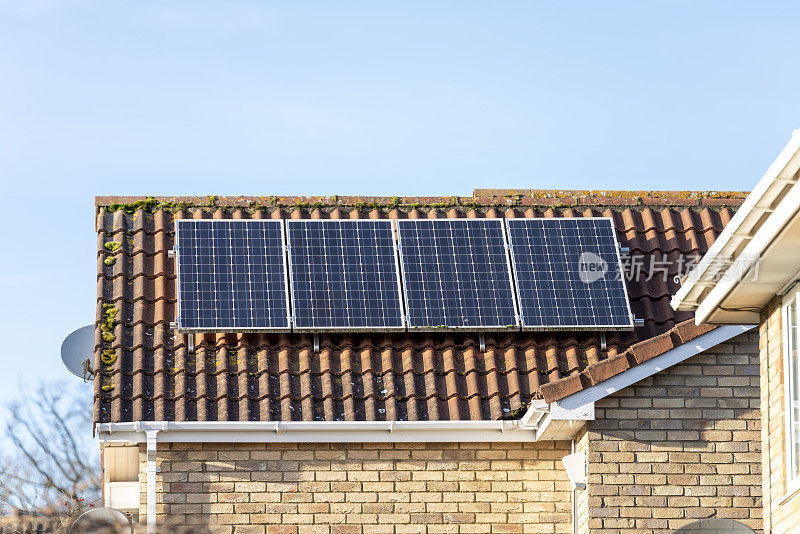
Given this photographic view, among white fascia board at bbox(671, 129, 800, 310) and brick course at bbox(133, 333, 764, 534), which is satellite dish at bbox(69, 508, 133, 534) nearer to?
brick course at bbox(133, 333, 764, 534)

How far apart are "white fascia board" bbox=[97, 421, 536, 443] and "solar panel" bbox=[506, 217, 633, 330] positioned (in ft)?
4.57

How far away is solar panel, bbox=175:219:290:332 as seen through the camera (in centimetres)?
1459

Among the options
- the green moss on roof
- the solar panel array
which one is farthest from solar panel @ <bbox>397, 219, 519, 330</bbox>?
the green moss on roof

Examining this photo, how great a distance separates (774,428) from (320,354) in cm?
526

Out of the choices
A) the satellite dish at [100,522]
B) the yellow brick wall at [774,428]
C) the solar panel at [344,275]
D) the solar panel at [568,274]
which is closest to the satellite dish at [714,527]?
the yellow brick wall at [774,428]

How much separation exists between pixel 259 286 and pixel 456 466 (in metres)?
2.91

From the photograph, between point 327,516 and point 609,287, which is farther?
point 609,287

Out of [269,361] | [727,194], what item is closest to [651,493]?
[269,361]

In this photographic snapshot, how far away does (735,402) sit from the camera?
13.6 m

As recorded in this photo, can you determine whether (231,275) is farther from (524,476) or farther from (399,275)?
(524,476)

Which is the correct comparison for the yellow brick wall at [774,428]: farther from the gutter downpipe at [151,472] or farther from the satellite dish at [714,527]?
the gutter downpipe at [151,472]

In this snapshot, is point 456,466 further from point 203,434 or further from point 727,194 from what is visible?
point 727,194

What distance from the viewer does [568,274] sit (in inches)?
603

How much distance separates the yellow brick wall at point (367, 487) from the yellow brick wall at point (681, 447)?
0.88 m
